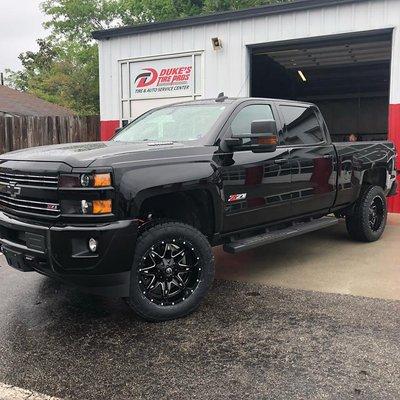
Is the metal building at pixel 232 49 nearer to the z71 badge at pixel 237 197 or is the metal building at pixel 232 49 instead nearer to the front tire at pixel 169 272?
the z71 badge at pixel 237 197

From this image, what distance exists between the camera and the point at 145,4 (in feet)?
102

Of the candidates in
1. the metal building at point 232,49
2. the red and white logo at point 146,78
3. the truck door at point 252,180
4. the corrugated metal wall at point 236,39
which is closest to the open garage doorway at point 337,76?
the metal building at point 232,49

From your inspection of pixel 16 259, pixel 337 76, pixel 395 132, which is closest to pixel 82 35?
pixel 337 76

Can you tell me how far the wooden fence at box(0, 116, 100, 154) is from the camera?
1204 centimetres

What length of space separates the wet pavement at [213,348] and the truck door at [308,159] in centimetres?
126

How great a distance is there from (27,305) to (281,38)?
7541 mm

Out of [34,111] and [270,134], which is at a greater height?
[34,111]

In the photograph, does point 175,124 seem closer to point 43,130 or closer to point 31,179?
point 31,179

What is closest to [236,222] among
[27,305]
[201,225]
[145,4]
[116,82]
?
[201,225]

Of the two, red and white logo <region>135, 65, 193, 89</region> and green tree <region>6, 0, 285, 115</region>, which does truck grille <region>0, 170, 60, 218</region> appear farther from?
green tree <region>6, 0, 285, 115</region>

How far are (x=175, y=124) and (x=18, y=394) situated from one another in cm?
314

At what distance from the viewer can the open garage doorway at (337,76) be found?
1129 centimetres

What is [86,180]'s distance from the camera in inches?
150

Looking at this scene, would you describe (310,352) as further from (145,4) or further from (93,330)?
(145,4)
